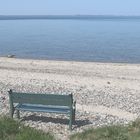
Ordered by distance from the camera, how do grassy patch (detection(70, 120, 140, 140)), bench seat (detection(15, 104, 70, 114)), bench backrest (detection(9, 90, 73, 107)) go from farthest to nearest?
bench seat (detection(15, 104, 70, 114)) < bench backrest (detection(9, 90, 73, 107)) < grassy patch (detection(70, 120, 140, 140))

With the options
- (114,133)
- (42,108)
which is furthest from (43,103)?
(114,133)

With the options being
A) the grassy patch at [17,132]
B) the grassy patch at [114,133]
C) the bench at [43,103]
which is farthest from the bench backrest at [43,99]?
the grassy patch at [17,132]

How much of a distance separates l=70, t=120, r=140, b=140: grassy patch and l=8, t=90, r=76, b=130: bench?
1.27m

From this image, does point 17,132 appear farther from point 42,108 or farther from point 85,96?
point 85,96

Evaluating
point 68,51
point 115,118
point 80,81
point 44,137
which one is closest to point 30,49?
point 68,51

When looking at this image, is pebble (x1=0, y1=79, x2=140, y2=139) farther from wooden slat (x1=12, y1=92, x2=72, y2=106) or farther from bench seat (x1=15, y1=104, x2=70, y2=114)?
wooden slat (x1=12, y1=92, x2=72, y2=106)

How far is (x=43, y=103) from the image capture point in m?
10.7

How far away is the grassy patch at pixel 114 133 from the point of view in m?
8.45

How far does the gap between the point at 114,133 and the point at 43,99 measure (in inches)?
98.2

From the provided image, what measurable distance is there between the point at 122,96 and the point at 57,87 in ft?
9.13

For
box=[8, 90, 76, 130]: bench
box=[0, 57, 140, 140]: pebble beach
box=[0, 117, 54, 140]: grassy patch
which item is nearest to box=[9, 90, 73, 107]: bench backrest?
box=[8, 90, 76, 130]: bench

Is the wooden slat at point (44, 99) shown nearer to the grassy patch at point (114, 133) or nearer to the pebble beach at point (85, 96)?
the pebble beach at point (85, 96)

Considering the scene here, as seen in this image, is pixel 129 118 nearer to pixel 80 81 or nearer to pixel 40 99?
pixel 40 99

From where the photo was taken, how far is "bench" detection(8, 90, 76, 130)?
34.3 ft
